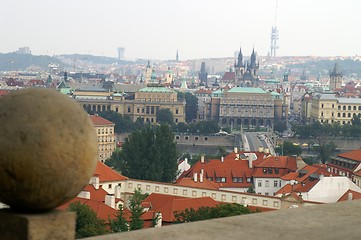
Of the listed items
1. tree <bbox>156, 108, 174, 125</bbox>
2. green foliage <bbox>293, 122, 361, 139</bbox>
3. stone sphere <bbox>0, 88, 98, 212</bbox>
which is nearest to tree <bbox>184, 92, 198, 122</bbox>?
tree <bbox>156, 108, 174, 125</bbox>

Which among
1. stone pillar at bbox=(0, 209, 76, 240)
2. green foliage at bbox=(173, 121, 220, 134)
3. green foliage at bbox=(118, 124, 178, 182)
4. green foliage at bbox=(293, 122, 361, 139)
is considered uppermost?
stone pillar at bbox=(0, 209, 76, 240)

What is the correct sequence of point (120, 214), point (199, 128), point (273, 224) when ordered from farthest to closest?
point (199, 128), point (120, 214), point (273, 224)

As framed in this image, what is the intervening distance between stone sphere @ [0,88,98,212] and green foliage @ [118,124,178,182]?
28769mm

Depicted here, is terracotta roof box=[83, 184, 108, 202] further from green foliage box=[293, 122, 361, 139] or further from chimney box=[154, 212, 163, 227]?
green foliage box=[293, 122, 361, 139]

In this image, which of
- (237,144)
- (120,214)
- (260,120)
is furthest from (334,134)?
(120,214)

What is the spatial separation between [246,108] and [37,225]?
304ft

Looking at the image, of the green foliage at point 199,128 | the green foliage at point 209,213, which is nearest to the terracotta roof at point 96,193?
the green foliage at point 209,213

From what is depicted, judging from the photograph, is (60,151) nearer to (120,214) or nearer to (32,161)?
(32,161)

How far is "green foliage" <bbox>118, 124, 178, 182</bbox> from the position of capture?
108 ft

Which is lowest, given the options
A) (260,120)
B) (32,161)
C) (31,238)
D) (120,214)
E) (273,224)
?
(260,120)

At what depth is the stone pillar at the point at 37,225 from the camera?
3.36m

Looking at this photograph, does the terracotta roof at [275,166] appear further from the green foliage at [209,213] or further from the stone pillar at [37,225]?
the stone pillar at [37,225]

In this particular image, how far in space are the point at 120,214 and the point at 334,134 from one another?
169 ft

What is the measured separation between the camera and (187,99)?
3873 inches
